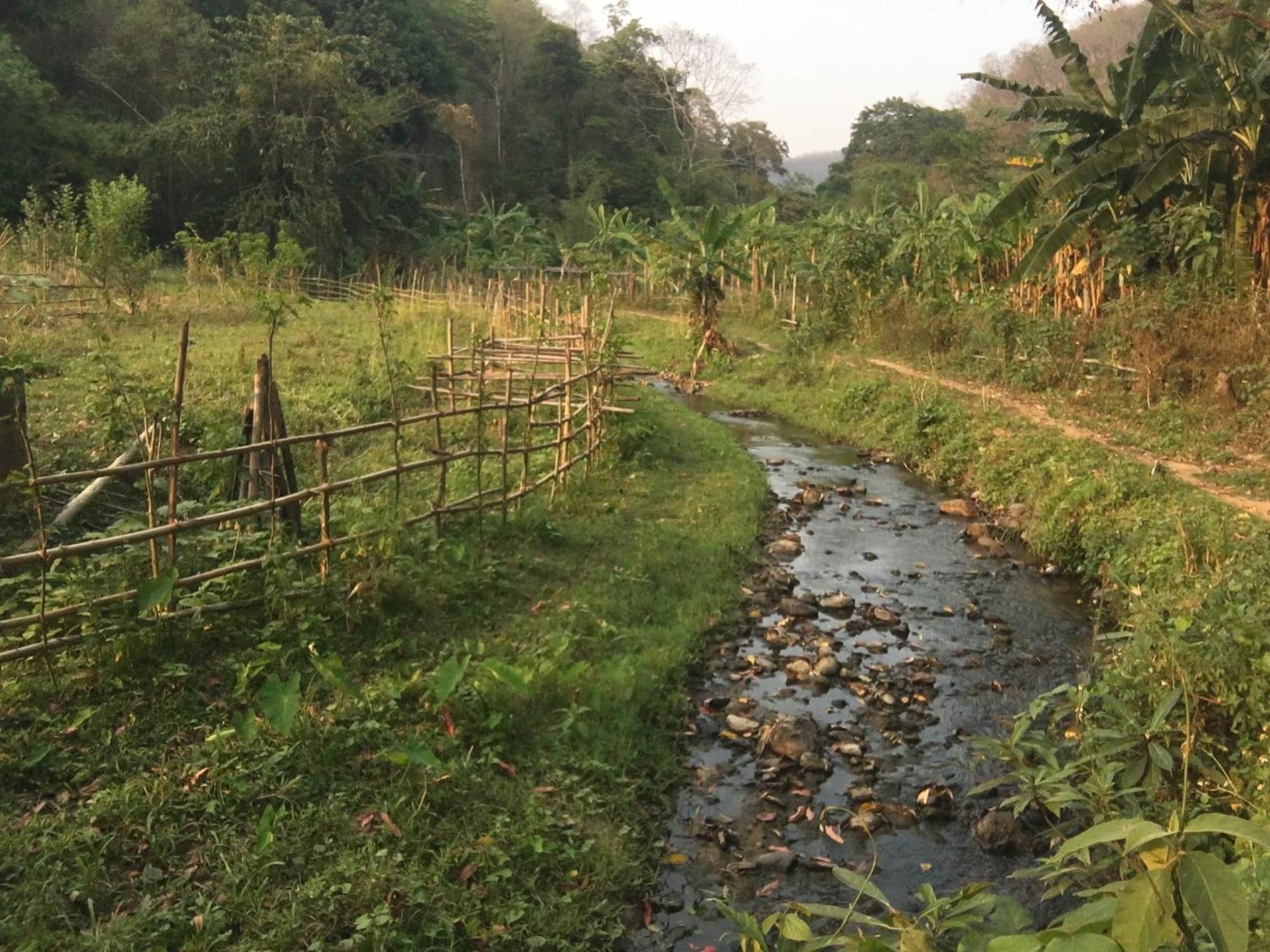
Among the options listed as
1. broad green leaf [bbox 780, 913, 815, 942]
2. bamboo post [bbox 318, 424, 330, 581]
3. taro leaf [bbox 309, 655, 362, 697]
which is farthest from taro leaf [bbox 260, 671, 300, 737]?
broad green leaf [bbox 780, 913, 815, 942]

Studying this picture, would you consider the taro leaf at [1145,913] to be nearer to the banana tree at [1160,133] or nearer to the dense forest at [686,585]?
the dense forest at [686,585]

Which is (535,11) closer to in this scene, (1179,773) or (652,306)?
(652,306)

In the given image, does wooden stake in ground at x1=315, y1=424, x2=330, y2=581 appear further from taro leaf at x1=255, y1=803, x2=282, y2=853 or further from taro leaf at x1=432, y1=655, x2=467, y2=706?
taro leaf at x1=255, y1=803, x2=282, y2=853

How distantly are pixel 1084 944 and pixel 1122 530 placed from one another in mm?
7216

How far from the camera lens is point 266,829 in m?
3.79

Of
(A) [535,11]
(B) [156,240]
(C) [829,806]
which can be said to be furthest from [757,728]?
(A) [535,11]

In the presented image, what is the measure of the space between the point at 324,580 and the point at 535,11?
46571 millimetres

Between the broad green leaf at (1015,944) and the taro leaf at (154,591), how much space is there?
4012 millimetres

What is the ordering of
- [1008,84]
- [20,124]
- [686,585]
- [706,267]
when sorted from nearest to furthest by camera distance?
[686,585], [1008,84], [706,267], [20,124]

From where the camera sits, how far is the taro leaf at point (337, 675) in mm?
4465

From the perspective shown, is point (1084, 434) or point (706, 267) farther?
point (706, 267)

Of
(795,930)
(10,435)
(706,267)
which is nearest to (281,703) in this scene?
(10,435)

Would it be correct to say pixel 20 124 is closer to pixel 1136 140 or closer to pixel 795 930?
pixel 1136 140

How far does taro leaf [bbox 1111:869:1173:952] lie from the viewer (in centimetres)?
158
